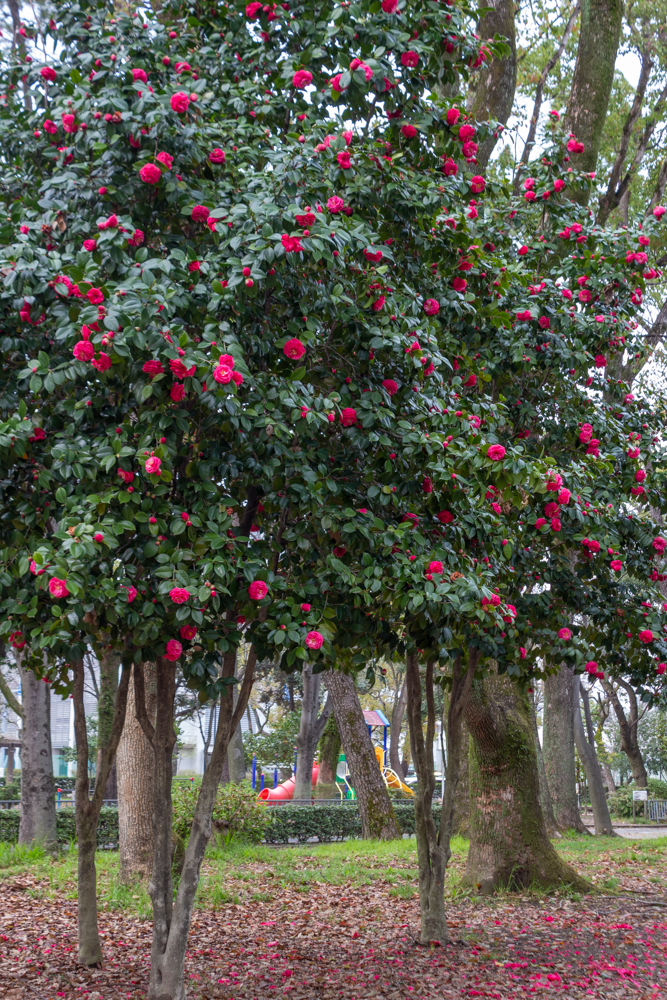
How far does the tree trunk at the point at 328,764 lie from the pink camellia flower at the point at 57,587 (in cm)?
1853

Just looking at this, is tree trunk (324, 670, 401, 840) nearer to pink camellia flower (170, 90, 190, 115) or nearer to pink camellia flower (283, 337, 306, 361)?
pink camellia flower (283, 337, 306, 361)

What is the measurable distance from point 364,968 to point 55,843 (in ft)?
22.7

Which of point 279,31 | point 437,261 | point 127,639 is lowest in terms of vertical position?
point 127,639

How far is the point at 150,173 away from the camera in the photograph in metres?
4.06

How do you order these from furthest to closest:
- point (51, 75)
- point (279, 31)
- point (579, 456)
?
point (579, 456) < point (279, 31) < point (51, 75)

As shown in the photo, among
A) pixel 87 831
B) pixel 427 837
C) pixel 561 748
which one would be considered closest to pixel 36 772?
pixel 87 831

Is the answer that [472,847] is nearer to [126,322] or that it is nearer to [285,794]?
[126,322]

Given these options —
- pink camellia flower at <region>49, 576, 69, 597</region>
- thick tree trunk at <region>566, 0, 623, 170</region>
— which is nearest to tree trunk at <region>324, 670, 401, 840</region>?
thick tree trunk at <region>566, 0, 623, 170</region>

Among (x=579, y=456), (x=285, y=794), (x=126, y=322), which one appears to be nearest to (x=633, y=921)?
(x=579, y=456)

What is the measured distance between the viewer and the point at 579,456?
248 inches

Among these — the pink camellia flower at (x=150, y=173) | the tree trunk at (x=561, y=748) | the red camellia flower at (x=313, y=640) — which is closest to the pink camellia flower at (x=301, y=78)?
the pink camellia flower at (x=150, y=173)

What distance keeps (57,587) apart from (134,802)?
230 inches

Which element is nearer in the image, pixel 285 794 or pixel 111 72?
pixel 111 72

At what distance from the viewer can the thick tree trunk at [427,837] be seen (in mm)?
6102
